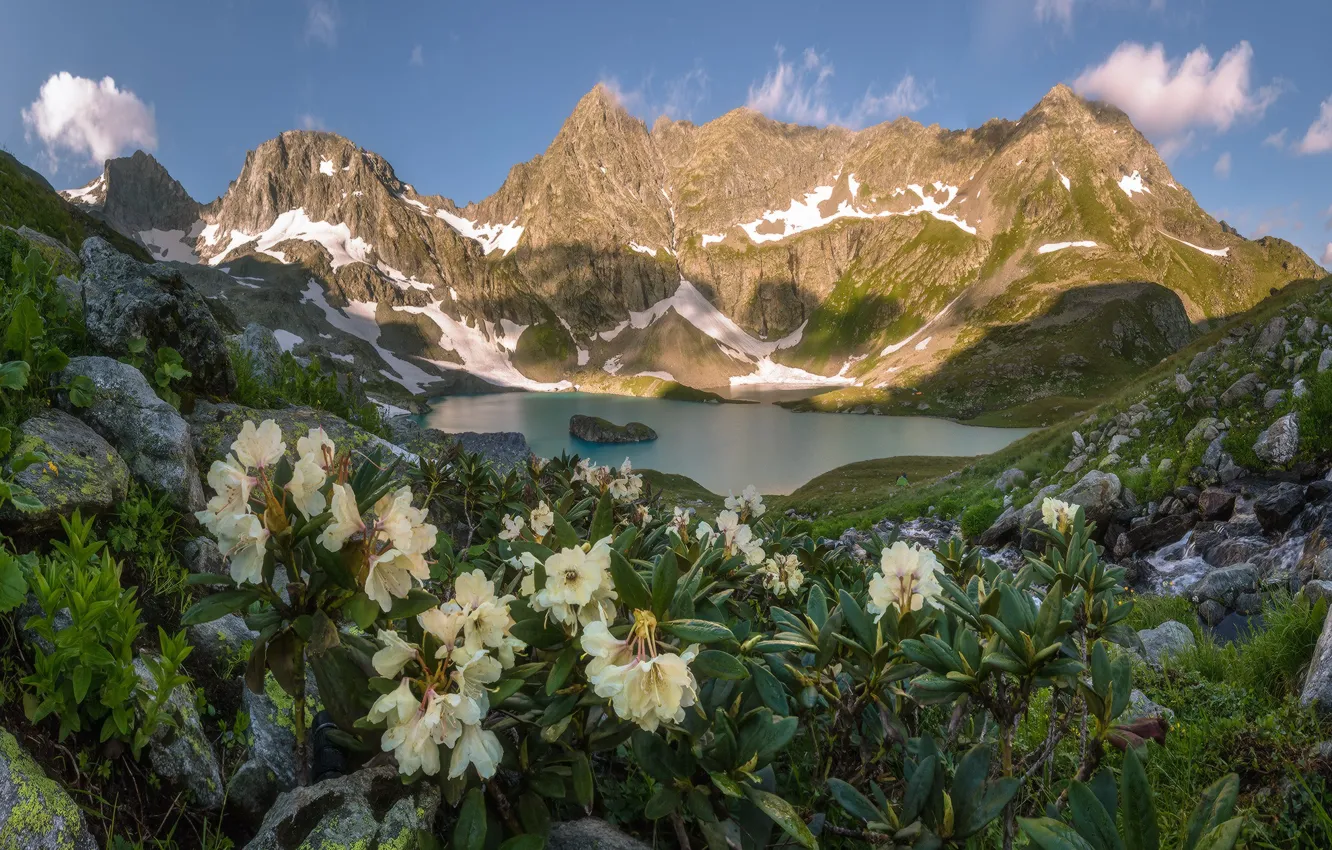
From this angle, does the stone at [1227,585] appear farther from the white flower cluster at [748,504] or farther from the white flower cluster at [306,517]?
the white flower cluster at [306,517]

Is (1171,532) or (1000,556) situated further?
(1000,556)

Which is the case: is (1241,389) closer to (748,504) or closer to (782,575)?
(748,504)

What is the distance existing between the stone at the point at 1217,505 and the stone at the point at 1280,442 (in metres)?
0.61

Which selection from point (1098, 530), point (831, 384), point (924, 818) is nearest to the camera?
point (924, 818)

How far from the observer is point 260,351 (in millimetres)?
7598

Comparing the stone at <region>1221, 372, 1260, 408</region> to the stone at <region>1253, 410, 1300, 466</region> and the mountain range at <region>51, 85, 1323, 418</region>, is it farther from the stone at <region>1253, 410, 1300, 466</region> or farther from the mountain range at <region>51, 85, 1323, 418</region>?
the mountain range at <region>51, 85, 1323, 418</region>

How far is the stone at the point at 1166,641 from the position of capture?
12.9 feet

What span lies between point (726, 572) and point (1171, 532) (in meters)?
7.27

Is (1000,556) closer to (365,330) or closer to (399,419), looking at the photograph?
(399,419)

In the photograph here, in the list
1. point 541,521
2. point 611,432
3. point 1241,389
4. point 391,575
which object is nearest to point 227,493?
point 391,575

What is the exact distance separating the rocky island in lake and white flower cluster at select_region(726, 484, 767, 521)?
59.1m

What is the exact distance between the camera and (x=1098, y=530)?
8492 mm

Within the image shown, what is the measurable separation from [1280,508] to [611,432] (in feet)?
198

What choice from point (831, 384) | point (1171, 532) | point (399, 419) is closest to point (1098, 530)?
point (1171, 532)
